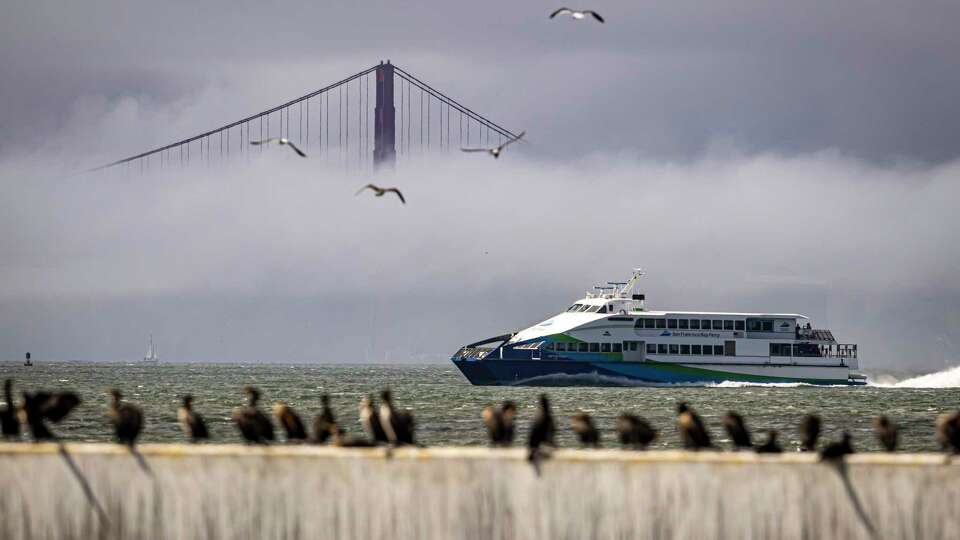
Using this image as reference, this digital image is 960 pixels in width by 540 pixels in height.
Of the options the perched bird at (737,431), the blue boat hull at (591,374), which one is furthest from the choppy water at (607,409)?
the perched bird at (737,431)

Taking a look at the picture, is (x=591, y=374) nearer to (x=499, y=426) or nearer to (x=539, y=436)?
(x=499, y=426)

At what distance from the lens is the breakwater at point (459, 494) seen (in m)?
21.5

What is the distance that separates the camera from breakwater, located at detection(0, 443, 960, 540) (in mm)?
21469

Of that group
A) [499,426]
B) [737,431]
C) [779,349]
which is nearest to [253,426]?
[499,426]

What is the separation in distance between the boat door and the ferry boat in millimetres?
66

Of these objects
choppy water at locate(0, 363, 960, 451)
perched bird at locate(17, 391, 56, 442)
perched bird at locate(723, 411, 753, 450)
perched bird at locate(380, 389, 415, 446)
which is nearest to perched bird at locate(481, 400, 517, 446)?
perched bird at locate(380, 389, 415, 446)

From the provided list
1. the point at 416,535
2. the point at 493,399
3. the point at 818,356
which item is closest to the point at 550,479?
the point at 416,535

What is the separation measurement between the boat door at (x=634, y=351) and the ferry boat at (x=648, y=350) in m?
0.07

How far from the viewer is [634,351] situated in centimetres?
10850

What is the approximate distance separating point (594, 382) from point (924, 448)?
2183 inches

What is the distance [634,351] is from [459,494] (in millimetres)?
87280

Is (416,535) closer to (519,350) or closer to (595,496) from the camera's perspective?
(595,496)

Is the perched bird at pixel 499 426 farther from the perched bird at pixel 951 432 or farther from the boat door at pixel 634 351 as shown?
the boat door at pixel 634 351

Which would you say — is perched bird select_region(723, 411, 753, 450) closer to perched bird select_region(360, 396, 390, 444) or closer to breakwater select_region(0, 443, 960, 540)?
breakwater select_region(0, 443, 960, 540)
